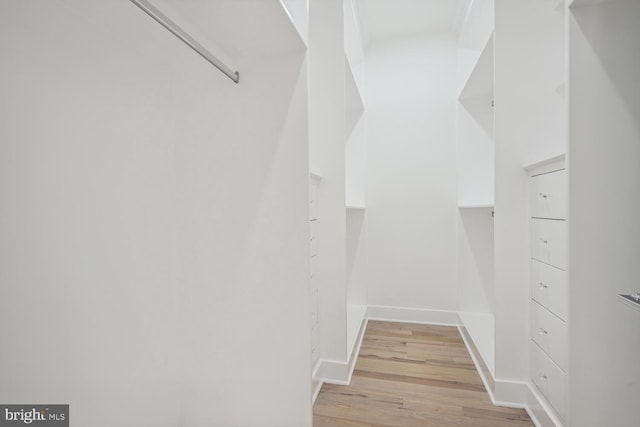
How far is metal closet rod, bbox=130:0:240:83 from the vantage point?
0.65 meters

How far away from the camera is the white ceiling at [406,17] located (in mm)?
2184

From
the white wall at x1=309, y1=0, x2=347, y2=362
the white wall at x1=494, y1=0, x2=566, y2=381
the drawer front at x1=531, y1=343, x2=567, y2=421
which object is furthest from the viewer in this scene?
the white wall at x1=309, y1=0, x2=347, y2=362

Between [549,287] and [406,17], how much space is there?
7.55 ft

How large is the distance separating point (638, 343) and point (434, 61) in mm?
2415

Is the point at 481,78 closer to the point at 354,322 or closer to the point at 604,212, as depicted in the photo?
the point at 604,212

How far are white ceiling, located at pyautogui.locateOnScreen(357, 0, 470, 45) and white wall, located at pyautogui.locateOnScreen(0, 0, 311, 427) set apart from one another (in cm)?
182

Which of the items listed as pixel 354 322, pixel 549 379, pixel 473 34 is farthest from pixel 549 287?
pixel 473 34

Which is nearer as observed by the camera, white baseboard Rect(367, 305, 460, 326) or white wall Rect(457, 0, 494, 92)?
white wall Rect(457, 0, 494, 92)

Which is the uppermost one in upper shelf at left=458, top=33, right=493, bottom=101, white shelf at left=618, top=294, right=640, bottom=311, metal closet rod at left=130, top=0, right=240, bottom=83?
upper shelf at left=458, top=33, right=493, bottom=101

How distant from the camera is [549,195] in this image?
1.22 meters

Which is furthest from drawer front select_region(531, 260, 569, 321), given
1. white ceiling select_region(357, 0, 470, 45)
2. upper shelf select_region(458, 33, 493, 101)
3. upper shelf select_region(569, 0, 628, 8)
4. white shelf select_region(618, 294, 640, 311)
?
white ceiling select_region(357, 0, 470, 45)

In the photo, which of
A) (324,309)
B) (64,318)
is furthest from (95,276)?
(324,309)

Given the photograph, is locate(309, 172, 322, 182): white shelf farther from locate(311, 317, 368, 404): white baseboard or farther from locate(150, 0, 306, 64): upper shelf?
locate(311, 317, 368, 404): white baseboard

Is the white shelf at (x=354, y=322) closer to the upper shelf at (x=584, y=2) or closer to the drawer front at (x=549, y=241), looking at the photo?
the drawer front at (x=549, y=241)
